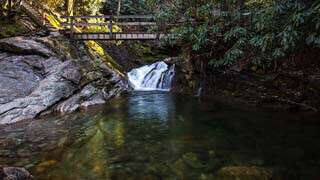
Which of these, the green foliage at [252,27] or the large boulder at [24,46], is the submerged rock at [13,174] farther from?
the large boulder at [24,46]

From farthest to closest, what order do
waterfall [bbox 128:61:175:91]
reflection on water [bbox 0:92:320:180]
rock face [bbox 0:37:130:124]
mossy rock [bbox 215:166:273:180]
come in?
1. waterfall [bbox 128:61:175:91]
2. rock face [bbox 0:37:130:124]
3. reflection on water [bbox 0:92:320:180]
4. mossy rock [bbox 215:166:273:180]

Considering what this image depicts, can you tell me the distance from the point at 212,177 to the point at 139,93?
11.8 m

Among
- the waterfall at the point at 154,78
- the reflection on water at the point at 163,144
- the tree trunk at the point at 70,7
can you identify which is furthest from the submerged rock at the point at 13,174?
the tree trunk at the point at 70,7

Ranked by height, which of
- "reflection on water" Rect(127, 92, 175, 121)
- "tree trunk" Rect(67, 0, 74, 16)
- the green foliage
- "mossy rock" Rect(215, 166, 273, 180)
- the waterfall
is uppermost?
"tree trunk" Rect(67, 0, 74, 16)

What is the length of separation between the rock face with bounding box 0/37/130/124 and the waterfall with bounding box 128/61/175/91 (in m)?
3.11

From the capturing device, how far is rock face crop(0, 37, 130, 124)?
1326 cm

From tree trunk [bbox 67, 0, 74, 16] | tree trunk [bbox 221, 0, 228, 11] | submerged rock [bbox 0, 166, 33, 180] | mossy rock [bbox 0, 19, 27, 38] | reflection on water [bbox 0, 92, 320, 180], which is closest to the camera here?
submerged rock [bbox 0, 166, 33, 180]

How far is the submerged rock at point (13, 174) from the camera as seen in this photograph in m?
6.35

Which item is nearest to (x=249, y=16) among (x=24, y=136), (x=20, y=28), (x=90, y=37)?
(x=24, y=136)

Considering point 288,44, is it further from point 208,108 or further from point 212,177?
point 208,108

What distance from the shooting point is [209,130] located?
1117 cm

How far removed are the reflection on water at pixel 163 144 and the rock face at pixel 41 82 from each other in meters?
0.98

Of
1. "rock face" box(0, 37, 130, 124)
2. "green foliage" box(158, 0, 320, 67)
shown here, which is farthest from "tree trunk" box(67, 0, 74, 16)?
"green foliage" box(158, 0, 320, 67)

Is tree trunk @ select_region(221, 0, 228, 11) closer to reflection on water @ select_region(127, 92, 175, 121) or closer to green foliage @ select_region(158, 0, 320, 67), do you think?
green foliage @ select_region(158, 0, 320, 67)
